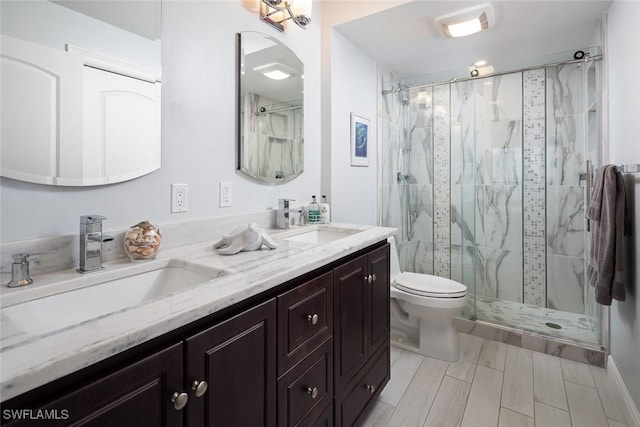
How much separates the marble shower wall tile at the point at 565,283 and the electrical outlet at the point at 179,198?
9.39 feet

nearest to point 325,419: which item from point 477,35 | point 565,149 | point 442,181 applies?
point 442,181

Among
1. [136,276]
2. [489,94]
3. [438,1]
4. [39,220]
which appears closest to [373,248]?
[136,276]

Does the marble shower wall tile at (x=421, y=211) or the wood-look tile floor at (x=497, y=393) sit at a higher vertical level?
the marble shower wall tile at (x=421, y=211)

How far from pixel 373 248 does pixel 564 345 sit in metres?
1.64

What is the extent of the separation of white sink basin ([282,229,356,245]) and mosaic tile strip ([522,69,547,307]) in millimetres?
1916

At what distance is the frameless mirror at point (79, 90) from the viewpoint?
0.89 meters

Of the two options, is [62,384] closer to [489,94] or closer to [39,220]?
[39,220]

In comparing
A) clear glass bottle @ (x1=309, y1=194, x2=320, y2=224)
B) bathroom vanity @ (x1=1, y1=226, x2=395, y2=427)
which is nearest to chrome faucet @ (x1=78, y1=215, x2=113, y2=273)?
bathroom vanity @ (x1=1, y1=226, x2=395, y2=427)

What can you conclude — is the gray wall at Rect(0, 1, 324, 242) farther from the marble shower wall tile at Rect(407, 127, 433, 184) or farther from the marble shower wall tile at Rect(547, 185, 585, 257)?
the marble shower wall tile at Rect(547, 185, 585, 257)

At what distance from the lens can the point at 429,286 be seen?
7.27 feet

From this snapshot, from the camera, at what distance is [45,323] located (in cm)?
78

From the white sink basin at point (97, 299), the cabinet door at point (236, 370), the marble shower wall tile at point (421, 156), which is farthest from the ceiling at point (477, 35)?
the cabinet door at point (236, 370)

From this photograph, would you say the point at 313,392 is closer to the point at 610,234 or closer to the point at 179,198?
the point at 179,198

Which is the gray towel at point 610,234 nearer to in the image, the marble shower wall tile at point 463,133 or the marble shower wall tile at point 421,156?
the marble shower wall tile at point 463,133
